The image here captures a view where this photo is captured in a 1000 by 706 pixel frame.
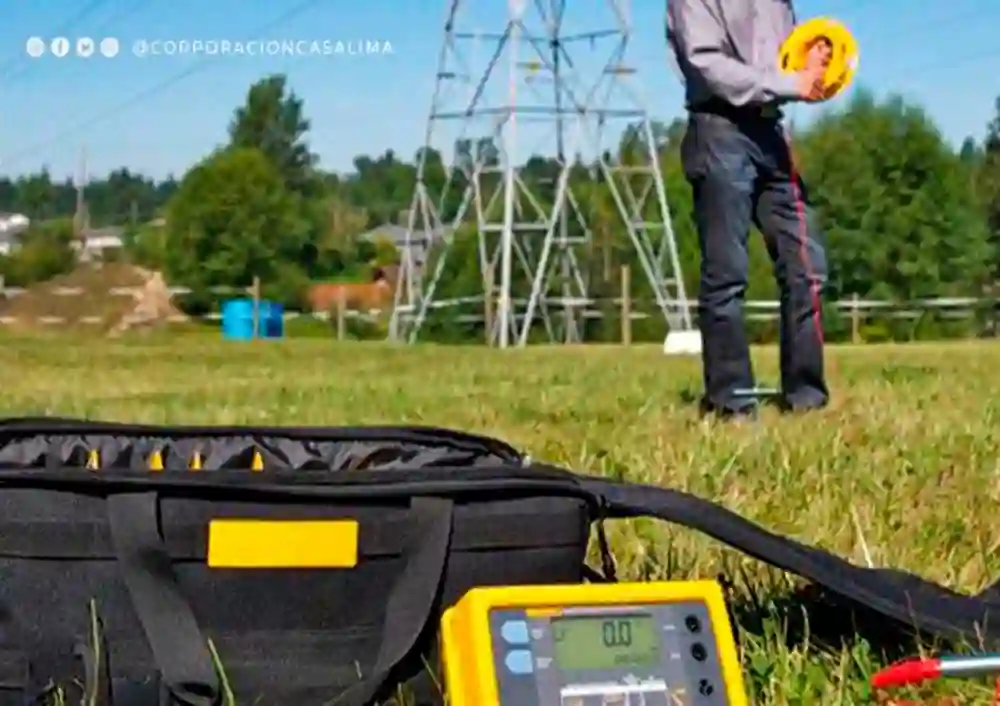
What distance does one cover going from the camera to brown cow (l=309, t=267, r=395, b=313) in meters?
35.8

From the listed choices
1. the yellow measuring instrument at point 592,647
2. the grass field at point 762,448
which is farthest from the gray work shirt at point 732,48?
the yellow measuring instrument at point 592,647

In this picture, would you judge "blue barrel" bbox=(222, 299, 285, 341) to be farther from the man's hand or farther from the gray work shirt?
the man's hand

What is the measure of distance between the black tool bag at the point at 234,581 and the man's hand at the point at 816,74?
2.58 m

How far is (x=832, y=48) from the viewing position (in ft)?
13.2

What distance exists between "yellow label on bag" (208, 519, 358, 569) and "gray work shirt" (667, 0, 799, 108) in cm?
268

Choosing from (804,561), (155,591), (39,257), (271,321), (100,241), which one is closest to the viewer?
(155,591)

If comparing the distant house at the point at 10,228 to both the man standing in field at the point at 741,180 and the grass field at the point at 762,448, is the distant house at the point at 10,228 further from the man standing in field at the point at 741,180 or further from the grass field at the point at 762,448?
the man standing in field at the point at 741,180

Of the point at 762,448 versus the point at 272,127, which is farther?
the point at 272,127

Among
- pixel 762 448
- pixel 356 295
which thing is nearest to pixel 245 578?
pixel 762 448

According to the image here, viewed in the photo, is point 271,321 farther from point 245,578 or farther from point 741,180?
point 245,578

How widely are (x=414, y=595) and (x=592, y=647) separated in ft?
0.68

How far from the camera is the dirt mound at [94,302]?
30078 millimetres

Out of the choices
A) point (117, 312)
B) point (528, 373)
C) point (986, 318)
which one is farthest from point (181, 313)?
point (528, 373)

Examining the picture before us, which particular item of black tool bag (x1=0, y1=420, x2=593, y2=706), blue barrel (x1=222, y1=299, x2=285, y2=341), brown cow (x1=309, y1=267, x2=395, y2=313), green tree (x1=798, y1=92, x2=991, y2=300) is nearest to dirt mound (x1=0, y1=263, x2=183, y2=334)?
blue barrel (x1=222, y1=299, x2=285, y2=341)
